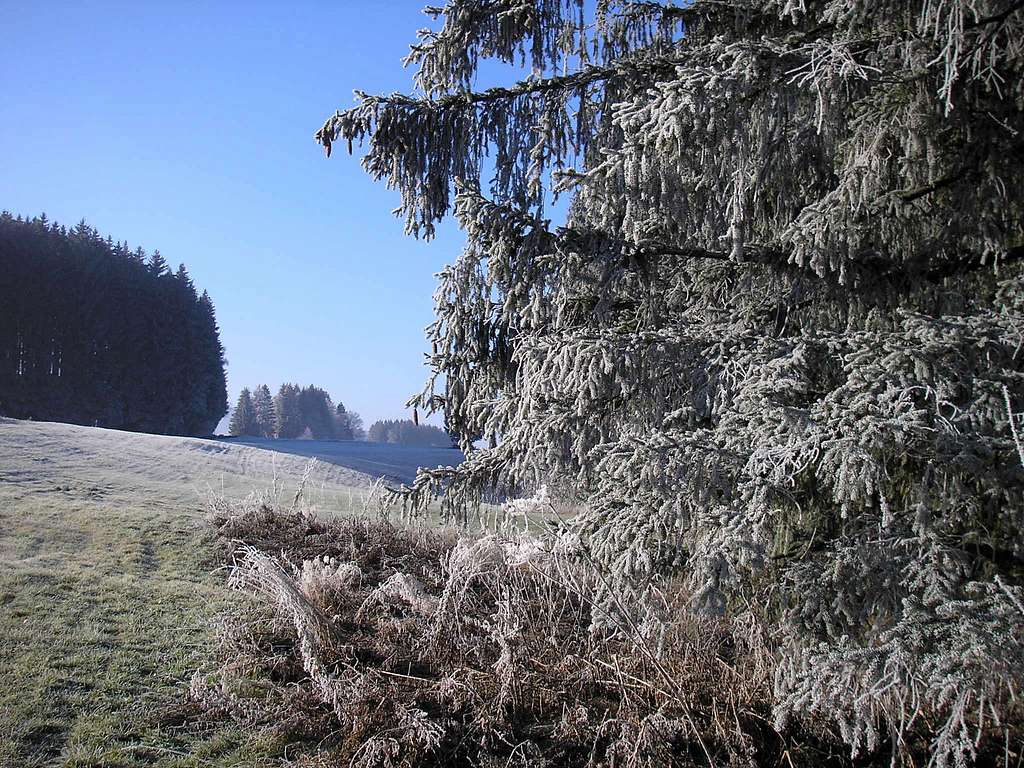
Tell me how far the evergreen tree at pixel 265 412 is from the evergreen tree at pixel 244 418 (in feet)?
2.40

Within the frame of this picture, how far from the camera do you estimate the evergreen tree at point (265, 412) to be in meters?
47.0

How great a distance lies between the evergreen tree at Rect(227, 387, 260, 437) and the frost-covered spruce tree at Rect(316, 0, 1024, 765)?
41.9 meters

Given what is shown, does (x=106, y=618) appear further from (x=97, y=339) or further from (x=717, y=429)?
(x=97, y=339)

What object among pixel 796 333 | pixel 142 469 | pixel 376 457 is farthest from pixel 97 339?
pixel 796 333

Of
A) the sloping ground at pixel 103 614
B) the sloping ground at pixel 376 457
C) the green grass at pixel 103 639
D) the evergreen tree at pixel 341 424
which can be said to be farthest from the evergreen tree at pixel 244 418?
the green grass at pixel 103 639

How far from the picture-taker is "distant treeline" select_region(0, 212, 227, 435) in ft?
93.5

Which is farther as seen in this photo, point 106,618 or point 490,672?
point 106,618

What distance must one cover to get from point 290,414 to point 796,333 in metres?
46.4

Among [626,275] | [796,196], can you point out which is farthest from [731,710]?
[796,196]

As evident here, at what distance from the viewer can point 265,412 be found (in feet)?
163

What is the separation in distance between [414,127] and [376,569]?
348 centimetres

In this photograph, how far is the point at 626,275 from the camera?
3.70m

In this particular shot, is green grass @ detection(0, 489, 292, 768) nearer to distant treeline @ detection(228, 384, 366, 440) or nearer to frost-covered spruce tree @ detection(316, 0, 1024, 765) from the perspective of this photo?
frost-covered spruce tree @ detection(316, 0, 1024, 765)

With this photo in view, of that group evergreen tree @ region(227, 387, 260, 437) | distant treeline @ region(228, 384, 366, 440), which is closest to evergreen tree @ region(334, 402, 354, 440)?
distant treeline @ region(228, 384, 366, 440)
